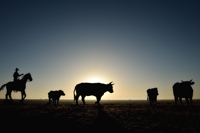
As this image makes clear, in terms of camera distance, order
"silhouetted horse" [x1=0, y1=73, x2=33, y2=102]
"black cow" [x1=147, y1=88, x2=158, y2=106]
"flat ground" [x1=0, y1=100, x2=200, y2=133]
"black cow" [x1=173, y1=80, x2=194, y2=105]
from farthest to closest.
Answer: "black cow" [x1=147, y1=88, x2=158, y2=106], "silhouetted horse" [x1=0, y1=73, x2=33, y2=102], "black cow" [x1=173, y1=80, x2=194, y2=105], "flat ground" [x1=0, y1=100, x2=200, y2=133]

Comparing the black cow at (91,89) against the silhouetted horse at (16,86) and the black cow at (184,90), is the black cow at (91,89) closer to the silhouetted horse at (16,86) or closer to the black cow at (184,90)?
the silhouetted horse at (16,86)

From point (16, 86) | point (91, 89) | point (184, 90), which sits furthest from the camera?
point (91, 89)

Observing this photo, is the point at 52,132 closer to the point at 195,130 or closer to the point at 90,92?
the point at 195,130

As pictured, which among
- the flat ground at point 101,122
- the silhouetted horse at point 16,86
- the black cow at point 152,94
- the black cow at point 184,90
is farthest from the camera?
the black cow at point 152,94

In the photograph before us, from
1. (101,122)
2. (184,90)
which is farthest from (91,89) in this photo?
(101,122)

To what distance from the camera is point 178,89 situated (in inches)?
802

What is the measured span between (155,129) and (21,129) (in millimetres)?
4693

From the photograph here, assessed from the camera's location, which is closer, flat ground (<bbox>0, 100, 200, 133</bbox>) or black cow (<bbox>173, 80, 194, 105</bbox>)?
flat ground (<bbox>0, 100, 200, 133</bbox>)

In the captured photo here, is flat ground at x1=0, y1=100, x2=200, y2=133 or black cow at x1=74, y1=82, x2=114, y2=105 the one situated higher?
black cow at x1=74, y1=82, x2=114, y2=105

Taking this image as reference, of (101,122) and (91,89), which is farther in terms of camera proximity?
(91,89)

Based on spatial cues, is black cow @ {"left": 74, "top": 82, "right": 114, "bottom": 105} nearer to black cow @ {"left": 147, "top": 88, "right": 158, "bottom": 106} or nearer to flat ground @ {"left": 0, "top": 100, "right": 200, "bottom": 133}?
black cow @ {"left": 147, "top": 88, "right": 158, "bottom": 106}

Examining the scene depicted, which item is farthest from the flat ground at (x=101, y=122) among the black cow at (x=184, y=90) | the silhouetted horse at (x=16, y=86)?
the silhouetted horse at (x=16, y=86)

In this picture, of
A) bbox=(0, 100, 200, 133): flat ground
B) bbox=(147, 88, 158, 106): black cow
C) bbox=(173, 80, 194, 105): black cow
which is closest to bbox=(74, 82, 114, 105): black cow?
bbox=(147, 88, 158, 106): black cow

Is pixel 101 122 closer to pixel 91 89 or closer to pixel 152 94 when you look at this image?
pixel 91 89
